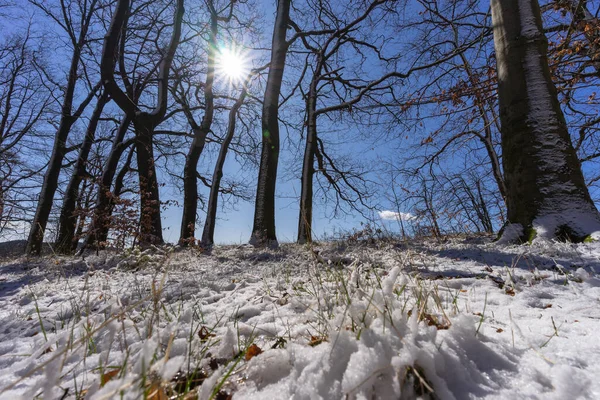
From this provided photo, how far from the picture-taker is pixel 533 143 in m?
3.13

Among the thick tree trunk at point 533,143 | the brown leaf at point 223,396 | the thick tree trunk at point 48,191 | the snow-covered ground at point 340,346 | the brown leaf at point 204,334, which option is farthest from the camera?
the thick tree trunk at point 48,191

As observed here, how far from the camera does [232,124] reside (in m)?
10.5

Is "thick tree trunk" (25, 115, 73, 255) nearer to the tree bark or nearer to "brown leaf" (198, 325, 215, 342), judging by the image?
the tree bark

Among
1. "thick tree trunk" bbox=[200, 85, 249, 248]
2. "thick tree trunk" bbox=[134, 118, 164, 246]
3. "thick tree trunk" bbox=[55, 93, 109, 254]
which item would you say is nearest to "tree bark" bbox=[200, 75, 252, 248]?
"thick tree trunk" bbox=[200, 85, 249, 248]

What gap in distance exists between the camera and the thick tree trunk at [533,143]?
9.48 ft

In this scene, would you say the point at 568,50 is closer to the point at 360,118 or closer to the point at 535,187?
the point at 535,187

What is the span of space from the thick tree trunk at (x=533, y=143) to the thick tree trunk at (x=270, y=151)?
13.8ft

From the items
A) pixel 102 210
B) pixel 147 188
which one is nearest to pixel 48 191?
pixel 147 188

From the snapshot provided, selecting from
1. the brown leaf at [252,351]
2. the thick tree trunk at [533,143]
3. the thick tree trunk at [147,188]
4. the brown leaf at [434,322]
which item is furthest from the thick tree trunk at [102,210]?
the thick tree trunk at [533,143]

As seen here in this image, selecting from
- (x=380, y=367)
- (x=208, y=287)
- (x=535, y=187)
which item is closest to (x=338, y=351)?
(x=380, y=367)

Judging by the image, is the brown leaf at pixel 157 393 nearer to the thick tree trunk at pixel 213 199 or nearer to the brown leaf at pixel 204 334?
the brown leaf at pixel 204 334

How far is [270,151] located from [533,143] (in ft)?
15.7

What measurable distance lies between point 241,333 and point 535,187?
11.3 ft

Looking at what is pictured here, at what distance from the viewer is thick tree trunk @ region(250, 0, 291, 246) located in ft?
19.9
